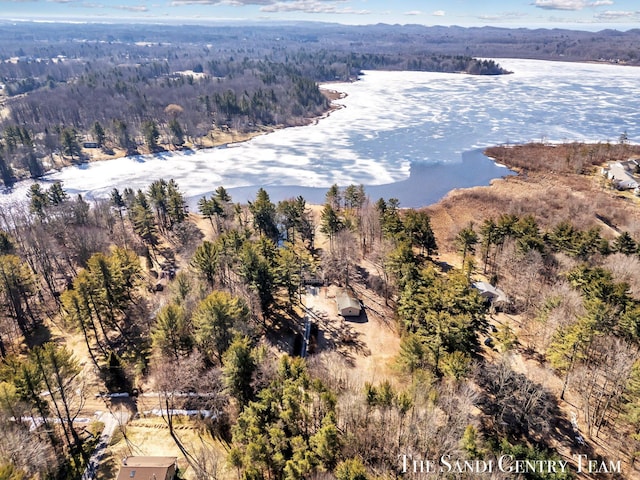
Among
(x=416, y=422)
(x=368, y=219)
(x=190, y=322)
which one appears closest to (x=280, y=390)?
(x=416, y=422)

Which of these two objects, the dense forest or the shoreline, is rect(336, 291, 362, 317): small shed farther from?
the dense forest

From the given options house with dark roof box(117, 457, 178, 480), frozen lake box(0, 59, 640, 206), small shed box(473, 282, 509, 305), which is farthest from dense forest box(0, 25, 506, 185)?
small shed box(473, 282, 509, 305)

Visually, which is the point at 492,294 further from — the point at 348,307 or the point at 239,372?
the point at 239,372

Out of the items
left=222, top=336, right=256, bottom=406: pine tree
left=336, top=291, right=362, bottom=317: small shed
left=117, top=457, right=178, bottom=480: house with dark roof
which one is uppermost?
left=222, top=336, right=256, bottom=406: pine tree

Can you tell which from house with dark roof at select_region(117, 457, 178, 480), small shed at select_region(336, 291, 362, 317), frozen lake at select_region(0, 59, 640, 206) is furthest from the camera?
frozen lake at select_region(0, 59, 640, 206)

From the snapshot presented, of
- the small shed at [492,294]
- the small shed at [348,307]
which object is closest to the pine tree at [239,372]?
the small shed at [348,307]

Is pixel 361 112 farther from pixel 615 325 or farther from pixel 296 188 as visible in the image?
pixel 615 325

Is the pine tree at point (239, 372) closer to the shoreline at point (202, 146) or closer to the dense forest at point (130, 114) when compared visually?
the shoreline at point (202, 146)
